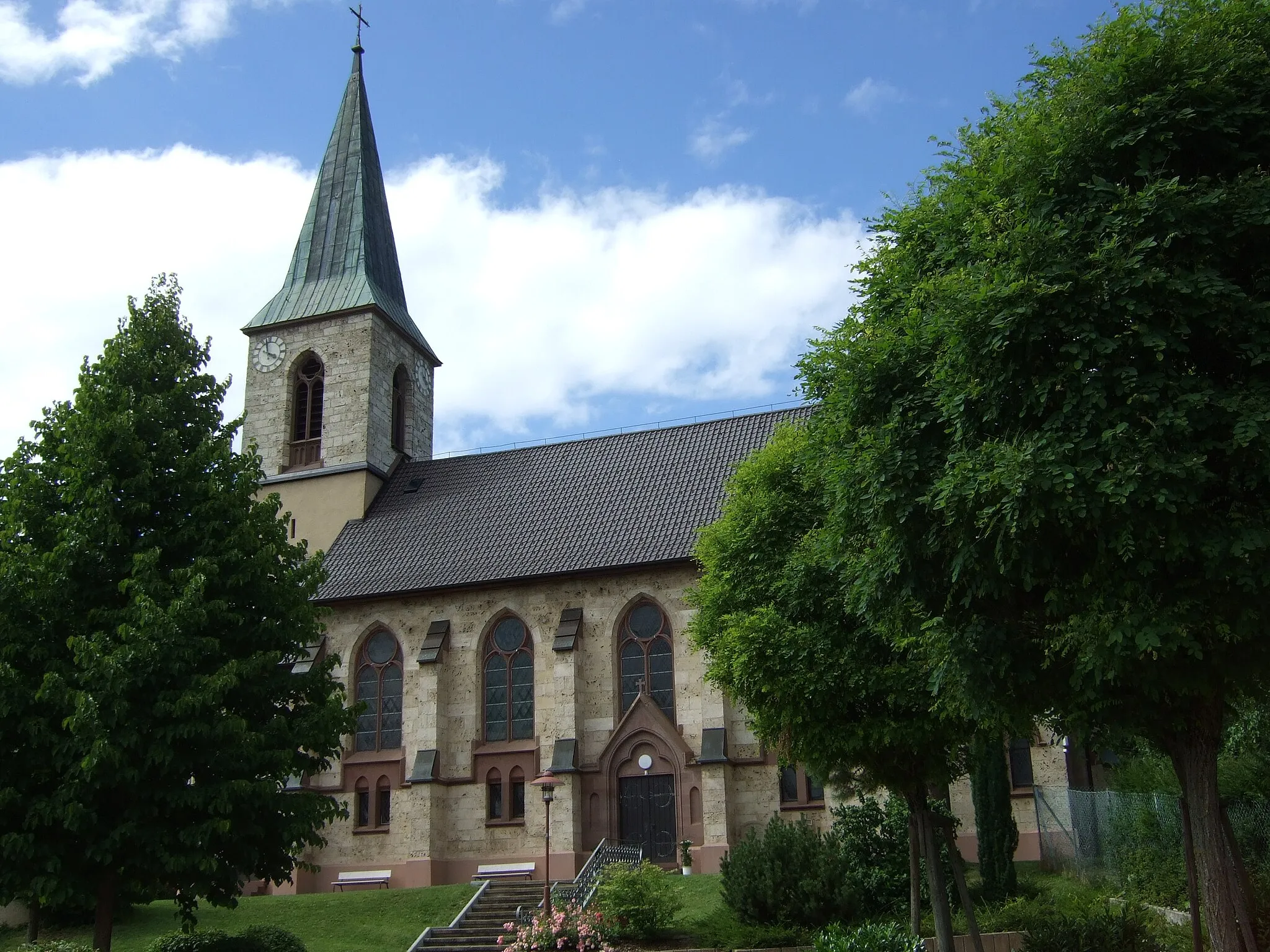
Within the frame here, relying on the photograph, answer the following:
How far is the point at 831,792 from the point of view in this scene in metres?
28.7

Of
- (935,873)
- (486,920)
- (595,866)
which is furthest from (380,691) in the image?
(935,873)

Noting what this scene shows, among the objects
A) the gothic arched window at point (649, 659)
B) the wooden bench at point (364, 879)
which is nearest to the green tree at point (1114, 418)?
the gothic arched window at point (649, 659)

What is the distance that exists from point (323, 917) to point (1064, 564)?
1966 centimetres

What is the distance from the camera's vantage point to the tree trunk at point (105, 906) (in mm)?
17250

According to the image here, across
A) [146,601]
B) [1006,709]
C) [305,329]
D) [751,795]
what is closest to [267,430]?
[305,329]

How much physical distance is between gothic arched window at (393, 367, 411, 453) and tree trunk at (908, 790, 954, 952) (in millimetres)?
26422

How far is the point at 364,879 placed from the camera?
3142 cm

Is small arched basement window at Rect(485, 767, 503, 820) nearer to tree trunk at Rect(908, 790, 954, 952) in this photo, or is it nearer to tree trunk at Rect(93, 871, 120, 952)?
tree trunk at Rect(93, 871, 120, 952)

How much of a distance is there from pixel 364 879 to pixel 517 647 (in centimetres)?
726

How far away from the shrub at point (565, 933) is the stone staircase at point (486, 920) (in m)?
1.63

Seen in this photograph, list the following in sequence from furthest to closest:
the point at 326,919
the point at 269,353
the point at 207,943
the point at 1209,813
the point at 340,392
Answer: the point at 269,353 → the point at 340,392 → the point at 326,919 → the point at 207,943 → the point at 1209,813

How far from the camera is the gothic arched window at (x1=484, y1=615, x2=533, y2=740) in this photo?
32438 millimetres

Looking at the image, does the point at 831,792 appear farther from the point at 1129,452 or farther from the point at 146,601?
the point at 1129,452

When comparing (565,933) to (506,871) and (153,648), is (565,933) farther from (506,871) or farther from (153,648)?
(506,871)
